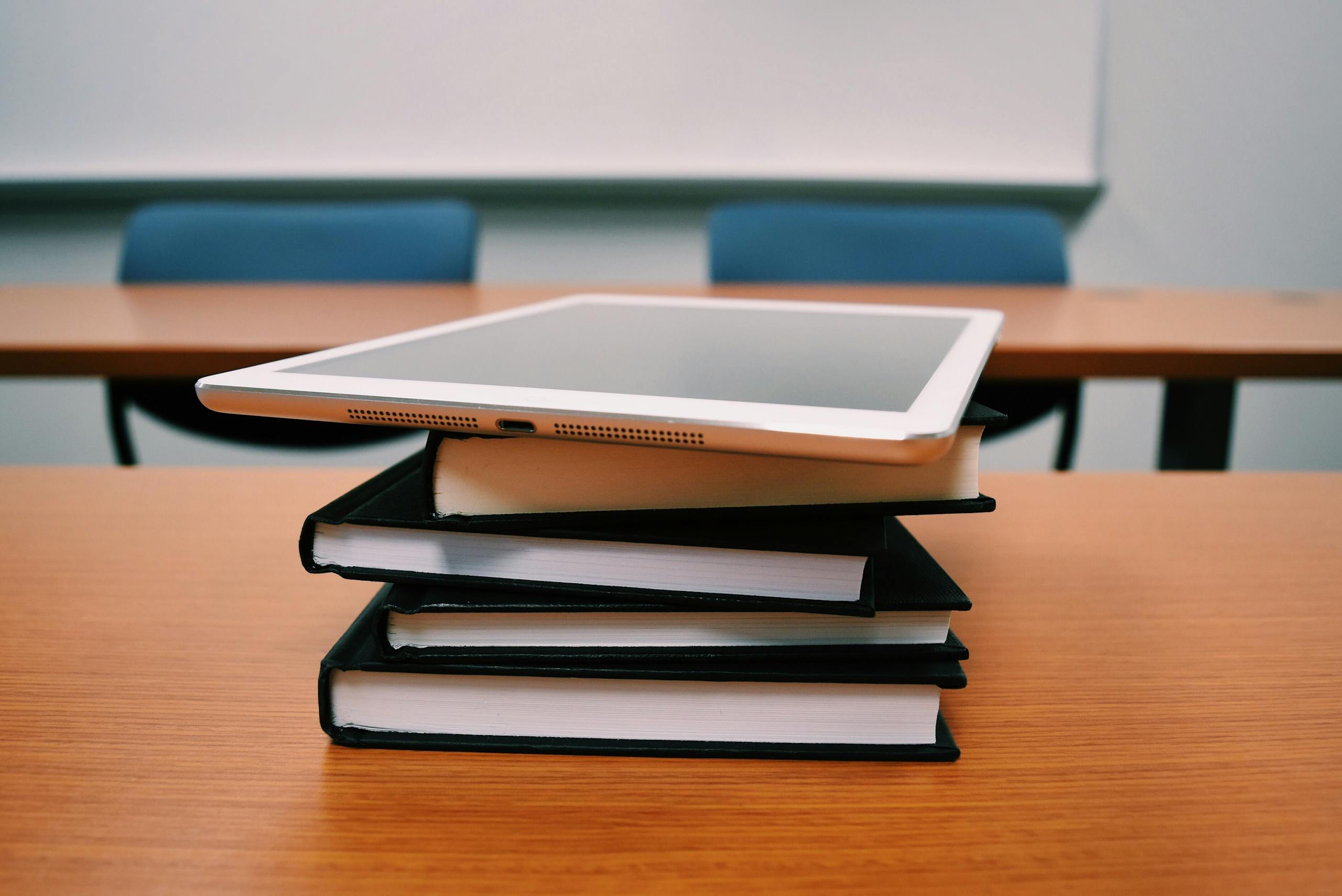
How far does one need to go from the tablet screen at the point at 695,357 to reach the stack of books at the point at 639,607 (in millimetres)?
25

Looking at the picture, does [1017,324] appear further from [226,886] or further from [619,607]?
[226,886]

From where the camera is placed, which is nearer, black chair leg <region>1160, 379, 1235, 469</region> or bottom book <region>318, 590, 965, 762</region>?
bottom book <region>318, 590, 965, 762</region>

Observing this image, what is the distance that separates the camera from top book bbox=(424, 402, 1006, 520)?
0.86ft

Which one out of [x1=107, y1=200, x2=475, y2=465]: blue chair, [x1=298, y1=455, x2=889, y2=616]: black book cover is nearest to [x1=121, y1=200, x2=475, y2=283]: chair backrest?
[x1=107, y1=200, x2=475, y2=465]: blue chair

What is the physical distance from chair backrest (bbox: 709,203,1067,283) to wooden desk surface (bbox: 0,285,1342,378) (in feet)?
0.50

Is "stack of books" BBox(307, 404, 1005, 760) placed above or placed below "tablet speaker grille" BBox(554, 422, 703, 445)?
below

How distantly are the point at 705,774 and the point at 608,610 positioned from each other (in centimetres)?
Answer: 6

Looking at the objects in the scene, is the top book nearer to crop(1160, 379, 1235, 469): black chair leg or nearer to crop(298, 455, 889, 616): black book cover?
crop(298, 455, 889, 616): black book cover

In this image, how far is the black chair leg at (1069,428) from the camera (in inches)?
51.9

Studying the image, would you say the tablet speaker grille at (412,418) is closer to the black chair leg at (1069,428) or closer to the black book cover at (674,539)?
the black book cover at (674,539)

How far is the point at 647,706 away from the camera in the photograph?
26cm

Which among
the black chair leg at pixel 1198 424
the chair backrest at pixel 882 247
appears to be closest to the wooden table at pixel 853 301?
the black chair leg at pixel 1198 424

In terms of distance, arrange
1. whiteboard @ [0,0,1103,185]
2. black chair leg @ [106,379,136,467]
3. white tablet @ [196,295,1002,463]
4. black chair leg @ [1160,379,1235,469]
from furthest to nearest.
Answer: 1. whiteboard @ [0,0,1103,185]
2. black chair leg @ [106,379,136,467]
3. black chair leg @ [1160,379,1235,469]
4. white tablet @ [196,295,1002,463]

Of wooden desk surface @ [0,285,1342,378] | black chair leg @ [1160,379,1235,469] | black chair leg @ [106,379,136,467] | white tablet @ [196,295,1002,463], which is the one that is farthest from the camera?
black chair leg @ [106,379,136,467]
